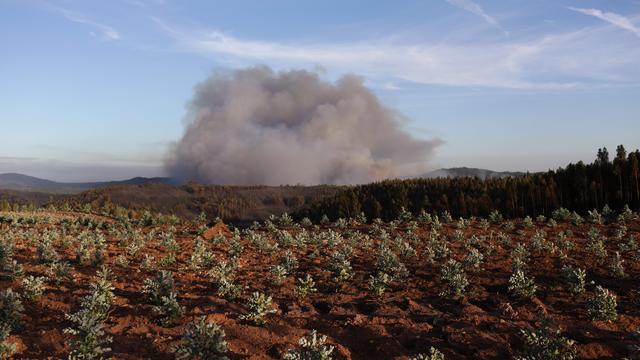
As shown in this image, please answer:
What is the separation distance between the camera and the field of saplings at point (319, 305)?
12047 mm

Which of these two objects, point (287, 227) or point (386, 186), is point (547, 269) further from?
point (386, 186)

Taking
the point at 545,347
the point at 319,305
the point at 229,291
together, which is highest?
the point at 229,291

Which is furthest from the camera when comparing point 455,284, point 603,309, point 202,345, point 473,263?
point 473,263

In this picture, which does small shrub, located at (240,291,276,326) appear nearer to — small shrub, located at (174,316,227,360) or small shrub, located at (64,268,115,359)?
small shrub, located at (174,316,227,360)

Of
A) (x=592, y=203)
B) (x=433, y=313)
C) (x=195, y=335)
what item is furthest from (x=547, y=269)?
(x=592, y=203)

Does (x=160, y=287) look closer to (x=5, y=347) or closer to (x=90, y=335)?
(x=90, y=335)

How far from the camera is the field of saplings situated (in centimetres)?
1205

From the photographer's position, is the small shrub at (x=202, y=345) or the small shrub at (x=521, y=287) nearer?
the small shrub at (x=202, y=345)

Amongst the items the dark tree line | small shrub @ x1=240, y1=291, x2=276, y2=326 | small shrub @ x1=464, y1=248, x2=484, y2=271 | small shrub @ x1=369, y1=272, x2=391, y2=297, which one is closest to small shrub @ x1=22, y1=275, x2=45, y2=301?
small shrub @ x1=240, y1=291, x2=276, y2=326

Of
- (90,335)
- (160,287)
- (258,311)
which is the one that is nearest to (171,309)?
(160,287)

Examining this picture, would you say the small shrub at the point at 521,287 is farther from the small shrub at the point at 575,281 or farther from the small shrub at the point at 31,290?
the small shrub at the point at 31,290

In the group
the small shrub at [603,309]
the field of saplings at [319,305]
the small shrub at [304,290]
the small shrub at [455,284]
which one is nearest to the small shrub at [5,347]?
the field of saplings at [319,305]

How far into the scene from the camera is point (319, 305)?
54.4 feet

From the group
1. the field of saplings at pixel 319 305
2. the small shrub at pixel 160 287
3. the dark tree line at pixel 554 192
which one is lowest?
the field of saplings at pixel 319 305
